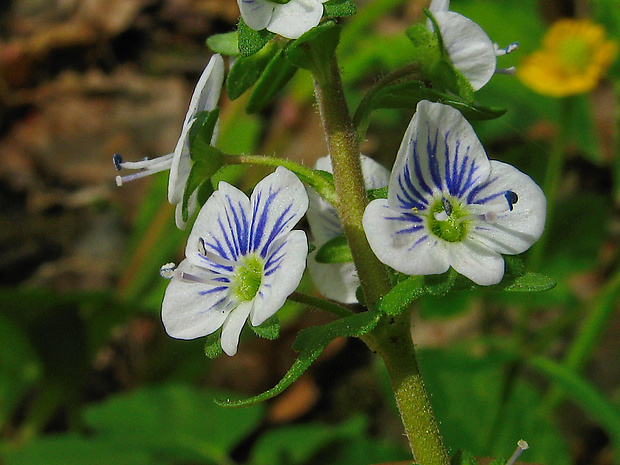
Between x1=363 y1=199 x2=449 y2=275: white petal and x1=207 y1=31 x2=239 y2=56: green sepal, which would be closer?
x1=363 y1=199 x2=449 y2=275: white petal

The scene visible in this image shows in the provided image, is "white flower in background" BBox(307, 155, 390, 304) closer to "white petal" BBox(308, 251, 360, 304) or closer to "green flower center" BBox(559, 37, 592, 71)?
"white petal" BBox(308, 251, 360, 304)

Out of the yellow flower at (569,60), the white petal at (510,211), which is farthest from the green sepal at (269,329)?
the yellow flower at (569,60)

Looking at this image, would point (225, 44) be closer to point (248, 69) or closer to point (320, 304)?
point (248, 69)

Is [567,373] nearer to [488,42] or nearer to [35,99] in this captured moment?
[488,42]

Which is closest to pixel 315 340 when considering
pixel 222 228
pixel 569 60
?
pixel 222 228

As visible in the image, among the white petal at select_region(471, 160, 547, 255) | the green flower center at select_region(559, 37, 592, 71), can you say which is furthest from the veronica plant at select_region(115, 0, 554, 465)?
the green flower center at select_region(559, 37, 592, 71)

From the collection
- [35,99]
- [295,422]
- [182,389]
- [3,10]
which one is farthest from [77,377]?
[3,10]
